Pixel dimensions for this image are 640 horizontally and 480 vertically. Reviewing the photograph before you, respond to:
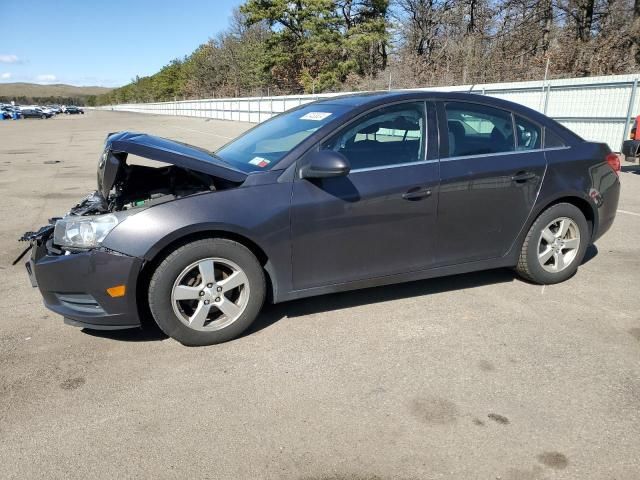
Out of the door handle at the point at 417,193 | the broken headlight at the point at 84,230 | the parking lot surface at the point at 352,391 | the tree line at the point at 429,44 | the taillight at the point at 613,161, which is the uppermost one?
the tree line at the point at 429,44

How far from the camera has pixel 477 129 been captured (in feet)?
13.2

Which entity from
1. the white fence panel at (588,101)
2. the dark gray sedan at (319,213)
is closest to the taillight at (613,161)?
the dark gray sedan at (319,213)

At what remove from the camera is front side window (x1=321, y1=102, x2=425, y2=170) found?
3.57m

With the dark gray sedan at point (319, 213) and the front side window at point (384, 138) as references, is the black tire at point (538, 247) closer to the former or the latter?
the dark gray sedan at point (319, 213)

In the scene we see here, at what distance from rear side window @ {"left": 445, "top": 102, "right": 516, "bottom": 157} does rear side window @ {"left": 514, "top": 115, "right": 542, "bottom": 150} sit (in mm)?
69

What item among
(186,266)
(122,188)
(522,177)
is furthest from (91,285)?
(522,177)

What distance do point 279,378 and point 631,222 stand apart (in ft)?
19.2

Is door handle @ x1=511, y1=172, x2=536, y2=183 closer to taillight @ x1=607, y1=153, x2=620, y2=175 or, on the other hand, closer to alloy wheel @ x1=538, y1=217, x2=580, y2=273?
alloy wheel @ x1=538, y1=217, x2=580, y2=273

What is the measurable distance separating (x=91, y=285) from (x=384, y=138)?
2.26m

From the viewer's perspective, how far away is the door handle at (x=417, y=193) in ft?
11.8

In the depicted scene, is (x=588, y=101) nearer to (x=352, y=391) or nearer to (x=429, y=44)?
(x=352, y=391)

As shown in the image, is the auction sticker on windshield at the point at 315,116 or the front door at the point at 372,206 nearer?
the front door at the point at 372,206

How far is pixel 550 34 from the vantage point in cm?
2692

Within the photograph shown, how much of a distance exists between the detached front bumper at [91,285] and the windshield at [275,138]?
3.57ft
